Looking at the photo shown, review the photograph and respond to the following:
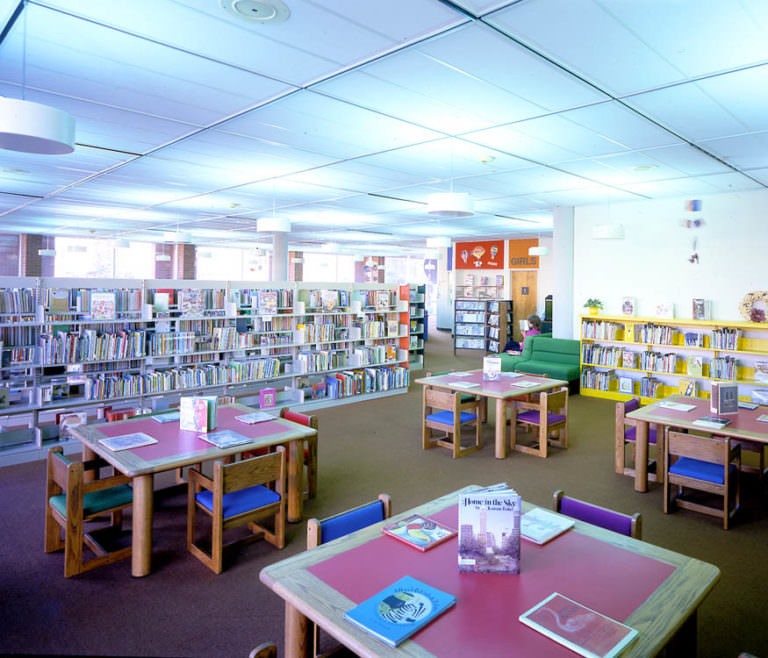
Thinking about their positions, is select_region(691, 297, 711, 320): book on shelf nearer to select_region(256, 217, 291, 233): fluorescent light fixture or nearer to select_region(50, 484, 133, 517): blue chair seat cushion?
select_region(256, 217, 291, 233): fluorescent light fixture

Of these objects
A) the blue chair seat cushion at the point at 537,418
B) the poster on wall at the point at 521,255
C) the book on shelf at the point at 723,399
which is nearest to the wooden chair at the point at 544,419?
the blue chair seat cushion at the point at 537,418

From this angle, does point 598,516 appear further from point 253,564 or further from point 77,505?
point 77,505

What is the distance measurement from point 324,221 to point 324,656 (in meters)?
10.7

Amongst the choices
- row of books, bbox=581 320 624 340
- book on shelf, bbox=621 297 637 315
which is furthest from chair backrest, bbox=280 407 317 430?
Answer: book on shelf, bbox=621 297 637 315

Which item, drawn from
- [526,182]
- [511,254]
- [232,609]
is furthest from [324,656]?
[511,254]

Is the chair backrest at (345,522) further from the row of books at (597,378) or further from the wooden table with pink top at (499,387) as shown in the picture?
the row of books at (597,378)

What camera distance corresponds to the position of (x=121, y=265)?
59.7 feet

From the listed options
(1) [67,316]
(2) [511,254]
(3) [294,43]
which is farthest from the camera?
(2) [511,254]

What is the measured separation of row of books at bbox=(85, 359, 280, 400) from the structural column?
5386 millimetres

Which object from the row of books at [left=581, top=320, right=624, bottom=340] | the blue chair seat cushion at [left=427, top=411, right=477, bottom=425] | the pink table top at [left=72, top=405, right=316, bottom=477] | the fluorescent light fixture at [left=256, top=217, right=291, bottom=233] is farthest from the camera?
the row of books at [left=581, top=320, right=624, bottom=340]

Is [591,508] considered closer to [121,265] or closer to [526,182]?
[526,182]

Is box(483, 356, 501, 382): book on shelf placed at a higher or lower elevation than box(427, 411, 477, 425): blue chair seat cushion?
higher

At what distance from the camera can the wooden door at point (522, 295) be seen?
1520cm

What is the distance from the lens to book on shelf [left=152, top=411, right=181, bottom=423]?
4039mm
